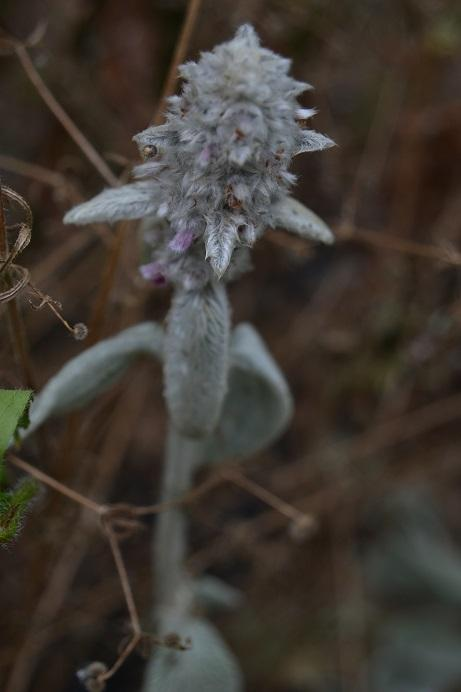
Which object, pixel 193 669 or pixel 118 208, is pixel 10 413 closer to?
pixel 118 208

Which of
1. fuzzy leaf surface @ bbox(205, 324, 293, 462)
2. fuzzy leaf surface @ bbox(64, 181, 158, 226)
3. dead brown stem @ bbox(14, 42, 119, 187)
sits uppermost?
dead brown stem @ bbox(14, 42, 119, 187)

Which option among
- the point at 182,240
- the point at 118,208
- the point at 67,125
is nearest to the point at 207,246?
the point at 182,240

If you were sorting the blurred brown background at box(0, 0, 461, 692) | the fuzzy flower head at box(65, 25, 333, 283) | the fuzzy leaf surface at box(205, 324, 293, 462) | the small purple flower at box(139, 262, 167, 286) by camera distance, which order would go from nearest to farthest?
1. the fuzzy flower head at box(65, 25, 333, 283)
2. the small purple flower at box(139, 262, 167, 286)
3. the fuzzy leaf surface at box(205, 324, 293, 462)
4. the blurred brown background at box(0, 0, 461, 692)

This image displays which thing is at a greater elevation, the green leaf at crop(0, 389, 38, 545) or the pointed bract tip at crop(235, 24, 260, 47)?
the pointed bract tip at crop(235, 24, 260, 47)

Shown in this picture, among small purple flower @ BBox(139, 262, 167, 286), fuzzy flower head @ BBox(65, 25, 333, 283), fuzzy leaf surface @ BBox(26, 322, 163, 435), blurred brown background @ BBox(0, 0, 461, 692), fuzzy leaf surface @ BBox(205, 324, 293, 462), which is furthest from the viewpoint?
blurred brown background @ BBox(0, 0, 461, 692)

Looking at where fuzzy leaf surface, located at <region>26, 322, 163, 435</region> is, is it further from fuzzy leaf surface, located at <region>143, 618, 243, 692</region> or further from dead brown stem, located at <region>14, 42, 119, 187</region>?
fuzzy leaf surface, located at <region>143, 618, 243, 692</region>

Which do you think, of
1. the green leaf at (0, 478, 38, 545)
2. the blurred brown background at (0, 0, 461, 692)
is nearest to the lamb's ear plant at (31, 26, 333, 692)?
the green leaf at (0, 478, 38, 545)

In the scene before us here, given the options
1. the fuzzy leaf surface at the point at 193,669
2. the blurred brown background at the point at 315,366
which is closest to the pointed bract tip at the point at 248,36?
the blurred brown background at the point at 315,366
